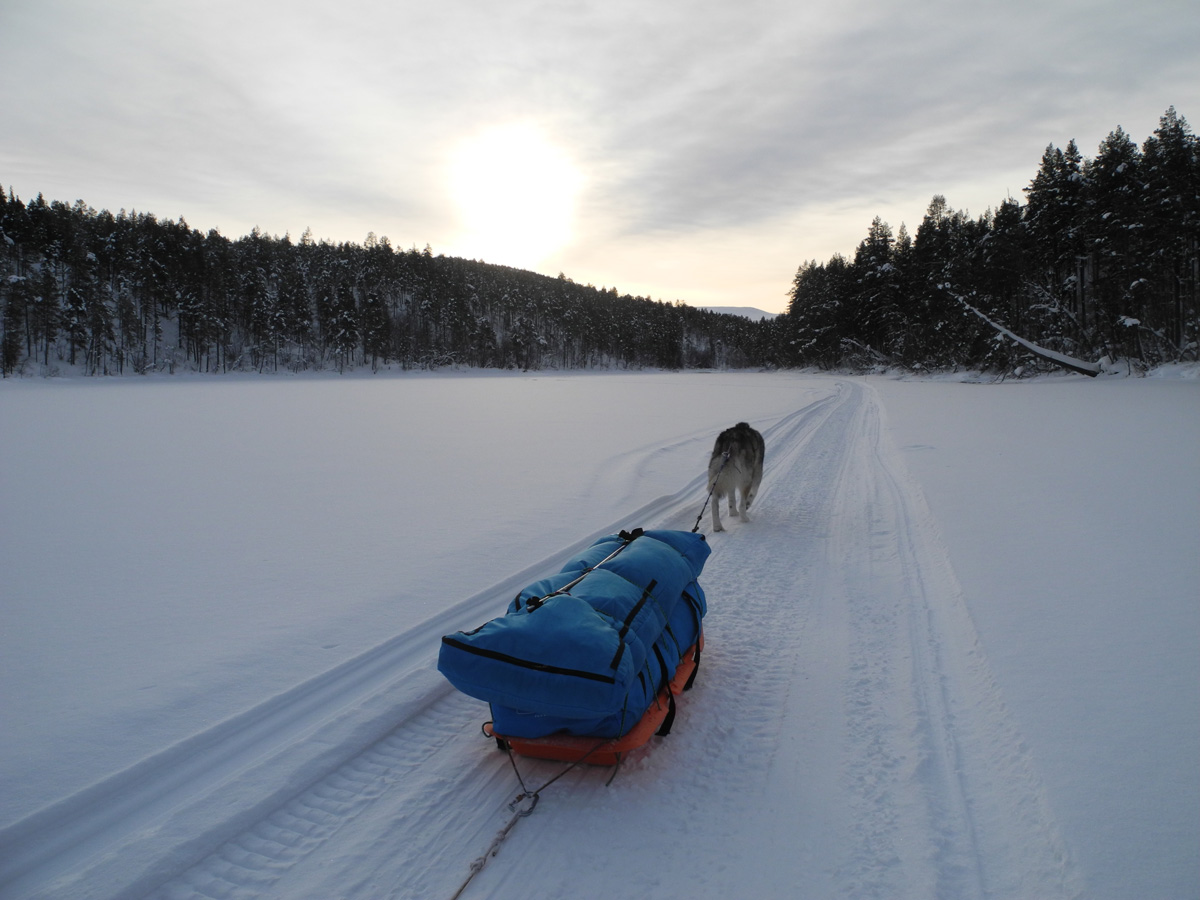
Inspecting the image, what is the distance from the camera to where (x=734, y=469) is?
6.56 m

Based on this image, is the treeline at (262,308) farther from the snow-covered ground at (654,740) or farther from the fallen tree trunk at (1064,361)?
the fallen tree trunk at (1064,361)

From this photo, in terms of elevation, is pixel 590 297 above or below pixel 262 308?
above

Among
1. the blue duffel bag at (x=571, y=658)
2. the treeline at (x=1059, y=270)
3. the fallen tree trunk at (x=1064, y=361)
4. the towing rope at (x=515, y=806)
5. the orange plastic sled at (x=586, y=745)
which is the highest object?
the treeline at (x=1059, y=270)

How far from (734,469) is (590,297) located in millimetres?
97048

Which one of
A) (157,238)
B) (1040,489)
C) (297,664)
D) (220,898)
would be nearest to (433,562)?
(297,664)

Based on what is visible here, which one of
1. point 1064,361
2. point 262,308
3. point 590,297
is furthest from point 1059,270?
point 262,308

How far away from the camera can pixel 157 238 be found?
63.3 m

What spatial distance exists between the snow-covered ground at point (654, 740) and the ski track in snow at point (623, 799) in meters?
0.01

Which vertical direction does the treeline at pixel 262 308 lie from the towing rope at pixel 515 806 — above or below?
above

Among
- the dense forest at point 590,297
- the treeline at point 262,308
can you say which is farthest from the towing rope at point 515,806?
the treeline at point 262,308

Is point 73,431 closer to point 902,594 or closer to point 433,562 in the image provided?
point 433,562

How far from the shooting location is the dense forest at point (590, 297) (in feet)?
100

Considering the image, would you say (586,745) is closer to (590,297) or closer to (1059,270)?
(1059,270)

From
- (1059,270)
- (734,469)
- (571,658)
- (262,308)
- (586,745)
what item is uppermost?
(262,308)
